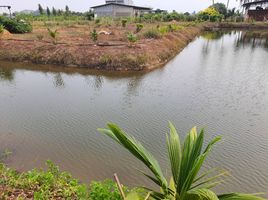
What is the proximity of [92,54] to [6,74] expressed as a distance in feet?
16.2

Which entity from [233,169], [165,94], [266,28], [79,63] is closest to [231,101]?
[165,94]

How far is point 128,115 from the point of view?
838cm

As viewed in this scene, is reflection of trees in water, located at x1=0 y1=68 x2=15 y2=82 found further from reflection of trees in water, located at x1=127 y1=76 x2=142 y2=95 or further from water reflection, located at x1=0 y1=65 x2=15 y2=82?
reflection of trees in water, located at x1=127 y1=76 x2=142 y2=95

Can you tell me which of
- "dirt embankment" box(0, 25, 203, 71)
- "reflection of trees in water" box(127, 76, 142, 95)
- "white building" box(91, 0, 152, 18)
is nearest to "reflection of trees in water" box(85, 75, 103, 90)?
"reflection of trees in water" box(127, 76, 142, 95)

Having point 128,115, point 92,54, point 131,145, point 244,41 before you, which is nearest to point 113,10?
point 244,41

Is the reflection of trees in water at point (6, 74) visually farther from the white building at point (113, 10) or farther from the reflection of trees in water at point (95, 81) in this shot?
the white building at point (113, 10)

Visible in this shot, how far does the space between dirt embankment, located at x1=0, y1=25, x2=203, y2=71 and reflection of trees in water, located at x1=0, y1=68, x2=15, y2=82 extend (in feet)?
6.33

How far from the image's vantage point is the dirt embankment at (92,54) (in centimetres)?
1459

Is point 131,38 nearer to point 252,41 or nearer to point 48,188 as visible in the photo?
point 48,188

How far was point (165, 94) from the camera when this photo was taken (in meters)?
10.6

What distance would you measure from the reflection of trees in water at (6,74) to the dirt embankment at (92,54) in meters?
1.93

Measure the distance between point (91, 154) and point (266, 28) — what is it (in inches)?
1599

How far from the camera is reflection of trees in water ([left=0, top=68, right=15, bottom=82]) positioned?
1323 centimetres

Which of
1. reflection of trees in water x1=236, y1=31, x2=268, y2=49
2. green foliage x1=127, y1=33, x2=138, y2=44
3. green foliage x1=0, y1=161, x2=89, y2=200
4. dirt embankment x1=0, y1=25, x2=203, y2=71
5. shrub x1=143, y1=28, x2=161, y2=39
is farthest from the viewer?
reflection of trees in water x1=236, y1=31, x2=268, y2=49
